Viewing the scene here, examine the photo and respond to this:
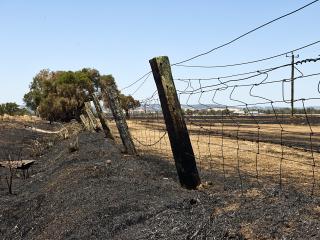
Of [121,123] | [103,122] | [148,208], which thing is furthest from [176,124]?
[103,122]

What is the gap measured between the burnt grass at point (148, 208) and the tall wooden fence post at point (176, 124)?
346 millimetres

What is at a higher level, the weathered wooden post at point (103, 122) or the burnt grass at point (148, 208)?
the weathered wooden post at point (103, 122)

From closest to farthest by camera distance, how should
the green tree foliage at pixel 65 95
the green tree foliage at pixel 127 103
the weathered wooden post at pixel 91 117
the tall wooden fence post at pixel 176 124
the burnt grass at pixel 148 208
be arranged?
the burnt grass at pixel 148 208, the tall wooden fence post at pixel 176 124, the weathered wooden post at pixel 91 117, the green tree foliage at pixel 65 95, the green tree foliage at pixel 127 103

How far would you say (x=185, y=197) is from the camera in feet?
27.9

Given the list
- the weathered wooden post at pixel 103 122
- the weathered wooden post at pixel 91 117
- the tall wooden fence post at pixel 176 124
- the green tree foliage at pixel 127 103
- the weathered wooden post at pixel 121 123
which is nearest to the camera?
the tall wooden fence post at pixel 176 124

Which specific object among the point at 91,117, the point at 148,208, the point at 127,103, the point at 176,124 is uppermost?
the point at 127,103

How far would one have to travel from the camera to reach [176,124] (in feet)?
31.7

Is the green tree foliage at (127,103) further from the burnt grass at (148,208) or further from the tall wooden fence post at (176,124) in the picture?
the tall wooden fence post at (176,124)

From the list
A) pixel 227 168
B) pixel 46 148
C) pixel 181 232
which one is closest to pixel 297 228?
pixel 181 232

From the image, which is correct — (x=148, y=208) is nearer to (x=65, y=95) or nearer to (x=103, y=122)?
(x=103, y=122)

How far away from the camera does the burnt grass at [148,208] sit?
623 cm

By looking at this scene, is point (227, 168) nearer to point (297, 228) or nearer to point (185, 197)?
point (185, 197)

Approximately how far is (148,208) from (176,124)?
6.95 feet

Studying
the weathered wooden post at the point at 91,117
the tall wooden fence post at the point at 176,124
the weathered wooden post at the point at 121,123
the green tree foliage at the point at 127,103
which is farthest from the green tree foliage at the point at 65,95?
the tall wooden fence post at the point at 176,124
